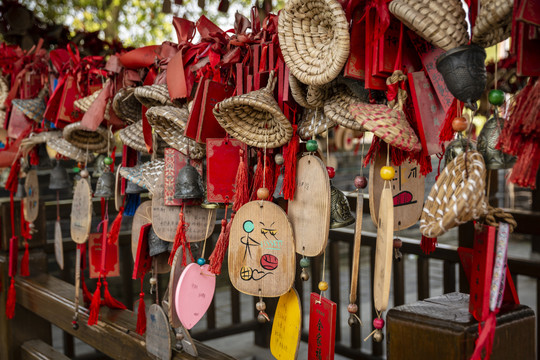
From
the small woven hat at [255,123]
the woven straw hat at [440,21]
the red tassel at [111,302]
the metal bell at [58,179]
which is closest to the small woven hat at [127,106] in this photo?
the small woven hat at [255,123]

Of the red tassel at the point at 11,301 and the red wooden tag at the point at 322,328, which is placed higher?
the red wooden tag at the point at 322,328

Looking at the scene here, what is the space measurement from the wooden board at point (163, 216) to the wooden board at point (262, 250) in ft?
0.89

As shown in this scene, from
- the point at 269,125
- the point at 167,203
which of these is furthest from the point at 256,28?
the point at 167,203

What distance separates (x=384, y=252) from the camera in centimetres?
77

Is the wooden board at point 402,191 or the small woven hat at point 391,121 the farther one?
the wooden board at point 402,191

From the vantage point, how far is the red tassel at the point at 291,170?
93 centimetres

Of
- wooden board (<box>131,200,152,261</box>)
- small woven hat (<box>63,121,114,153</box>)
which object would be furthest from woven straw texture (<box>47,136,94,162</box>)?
wooden board (<box>131,200,152,261</box>)

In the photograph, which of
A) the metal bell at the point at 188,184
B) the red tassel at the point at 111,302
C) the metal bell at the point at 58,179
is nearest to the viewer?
the metal bell at the point at 188,184

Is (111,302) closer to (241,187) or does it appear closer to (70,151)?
(70,151)

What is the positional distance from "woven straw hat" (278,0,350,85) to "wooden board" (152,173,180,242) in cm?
50

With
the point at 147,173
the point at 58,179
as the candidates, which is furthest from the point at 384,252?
the point at 58,179

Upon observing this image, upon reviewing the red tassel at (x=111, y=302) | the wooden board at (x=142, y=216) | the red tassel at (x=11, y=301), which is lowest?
the red tassel at (x=11, y=301)

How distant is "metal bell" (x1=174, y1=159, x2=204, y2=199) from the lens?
3.60ft

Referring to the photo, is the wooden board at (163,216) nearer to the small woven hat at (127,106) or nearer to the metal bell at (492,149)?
the small woven hat at (127,106)
